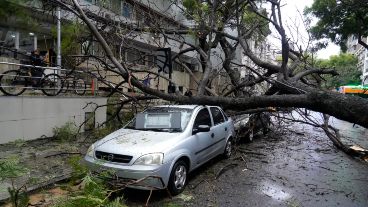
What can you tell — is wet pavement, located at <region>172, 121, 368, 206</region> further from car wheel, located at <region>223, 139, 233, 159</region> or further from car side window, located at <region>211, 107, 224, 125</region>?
car side window, located at <region>211, 107, 224, 125</region>

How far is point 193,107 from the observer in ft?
25.1

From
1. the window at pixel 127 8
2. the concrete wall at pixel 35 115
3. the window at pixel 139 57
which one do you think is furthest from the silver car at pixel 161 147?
the window at pixel 127 8

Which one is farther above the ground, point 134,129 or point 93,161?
point 134,129

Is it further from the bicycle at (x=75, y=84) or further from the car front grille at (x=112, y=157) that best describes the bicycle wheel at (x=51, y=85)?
the car front grille at (x=112, y=157)

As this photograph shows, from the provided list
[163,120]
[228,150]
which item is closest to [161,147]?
[163,120]

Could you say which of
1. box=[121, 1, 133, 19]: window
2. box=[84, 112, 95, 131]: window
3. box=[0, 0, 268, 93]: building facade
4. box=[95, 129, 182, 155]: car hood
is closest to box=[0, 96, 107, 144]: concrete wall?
box=[84, 112, 95, 131]: window

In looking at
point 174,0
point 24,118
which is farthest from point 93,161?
point 174,0

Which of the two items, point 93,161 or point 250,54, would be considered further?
point 250,54

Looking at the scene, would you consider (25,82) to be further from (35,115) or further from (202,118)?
(202,118)

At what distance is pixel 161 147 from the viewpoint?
18.8 ft

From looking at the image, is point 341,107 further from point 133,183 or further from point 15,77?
point 15,77

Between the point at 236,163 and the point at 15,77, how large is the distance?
22.9 feet

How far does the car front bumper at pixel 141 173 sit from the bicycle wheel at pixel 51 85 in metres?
6.10

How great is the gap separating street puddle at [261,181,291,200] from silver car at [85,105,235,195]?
1416 millimetres
